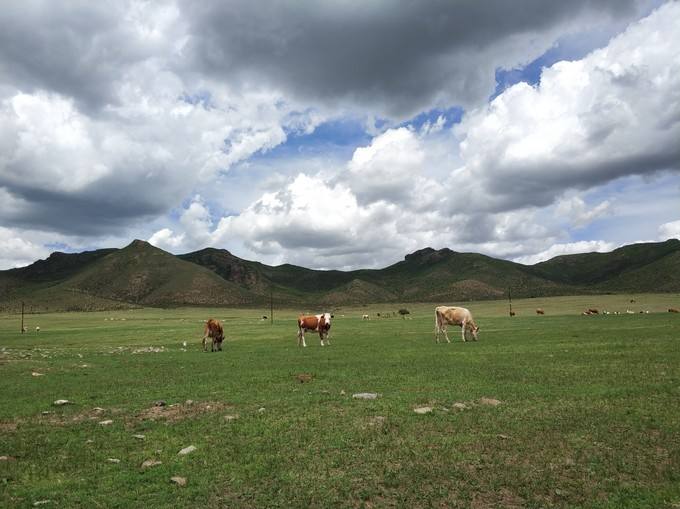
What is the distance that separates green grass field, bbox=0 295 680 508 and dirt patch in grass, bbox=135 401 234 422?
0.29 feet

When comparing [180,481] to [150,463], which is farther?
[150,463]

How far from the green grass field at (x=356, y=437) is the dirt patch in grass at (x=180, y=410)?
0.09 meters

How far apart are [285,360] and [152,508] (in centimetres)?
1774

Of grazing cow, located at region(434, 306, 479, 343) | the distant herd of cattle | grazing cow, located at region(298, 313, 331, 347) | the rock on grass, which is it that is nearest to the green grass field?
the rock on grass

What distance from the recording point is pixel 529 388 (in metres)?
15.2

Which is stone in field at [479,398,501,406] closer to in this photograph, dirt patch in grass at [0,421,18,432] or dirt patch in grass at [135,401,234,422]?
dirt patch in grass at [135,401,234,422]

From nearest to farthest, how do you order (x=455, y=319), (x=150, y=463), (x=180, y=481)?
(x=180, y=481)
(x=150, y=463)
(x=455, y=319)

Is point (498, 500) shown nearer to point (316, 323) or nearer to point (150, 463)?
point (150, 463)

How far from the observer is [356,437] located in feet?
34.3

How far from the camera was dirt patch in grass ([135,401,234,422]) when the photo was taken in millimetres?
12852

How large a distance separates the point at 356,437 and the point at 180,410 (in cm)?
591

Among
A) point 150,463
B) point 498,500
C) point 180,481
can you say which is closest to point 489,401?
point 498,500

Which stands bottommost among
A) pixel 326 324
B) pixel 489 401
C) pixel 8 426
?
pixel 489 401

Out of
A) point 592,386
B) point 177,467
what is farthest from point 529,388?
point 177,467
